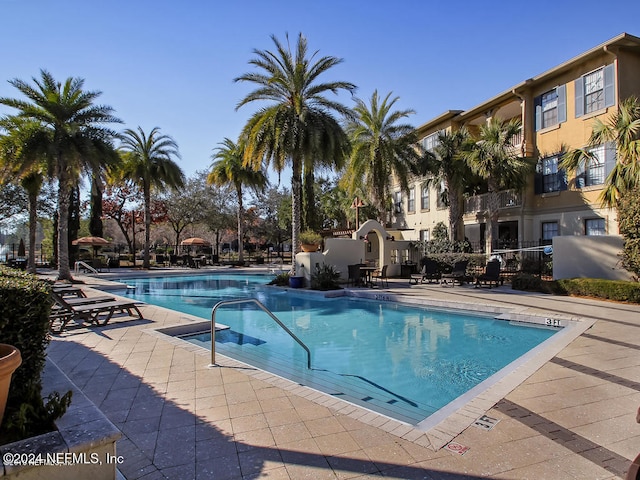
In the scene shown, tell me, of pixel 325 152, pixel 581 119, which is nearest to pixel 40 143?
pixel 325 152

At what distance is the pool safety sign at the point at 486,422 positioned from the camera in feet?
12.2

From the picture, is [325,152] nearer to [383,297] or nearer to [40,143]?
[383,297]

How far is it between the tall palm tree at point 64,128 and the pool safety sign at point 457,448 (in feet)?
64.1

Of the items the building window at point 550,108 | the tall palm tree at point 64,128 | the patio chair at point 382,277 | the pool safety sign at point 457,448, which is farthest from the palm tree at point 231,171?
the pool safety sign at point 457,448

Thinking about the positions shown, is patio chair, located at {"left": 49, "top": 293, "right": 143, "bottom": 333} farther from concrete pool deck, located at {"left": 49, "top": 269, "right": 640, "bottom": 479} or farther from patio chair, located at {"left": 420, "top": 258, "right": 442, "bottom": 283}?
patio chair, located at {"left": 420, "top": 258, "right": 442, "bottom": 283}

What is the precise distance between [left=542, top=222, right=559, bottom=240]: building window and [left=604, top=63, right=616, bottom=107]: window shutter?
592 centimetres

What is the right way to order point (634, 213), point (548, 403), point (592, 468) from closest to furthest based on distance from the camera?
point (592, 468) < point (548, 403) < point (634, 213)

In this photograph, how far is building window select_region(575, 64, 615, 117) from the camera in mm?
16688

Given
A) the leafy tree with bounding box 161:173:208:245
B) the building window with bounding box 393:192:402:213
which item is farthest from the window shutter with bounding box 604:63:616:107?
the leafy tree with bounding box 161:173:208:245

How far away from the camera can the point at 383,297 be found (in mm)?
13836

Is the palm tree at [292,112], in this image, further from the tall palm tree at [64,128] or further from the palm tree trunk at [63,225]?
the palm tree trunk at [63,225]

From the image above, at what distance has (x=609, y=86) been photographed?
16703mm

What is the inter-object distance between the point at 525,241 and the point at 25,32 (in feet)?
69.5

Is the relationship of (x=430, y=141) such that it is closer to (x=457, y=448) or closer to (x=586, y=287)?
(x=586, y=287)
